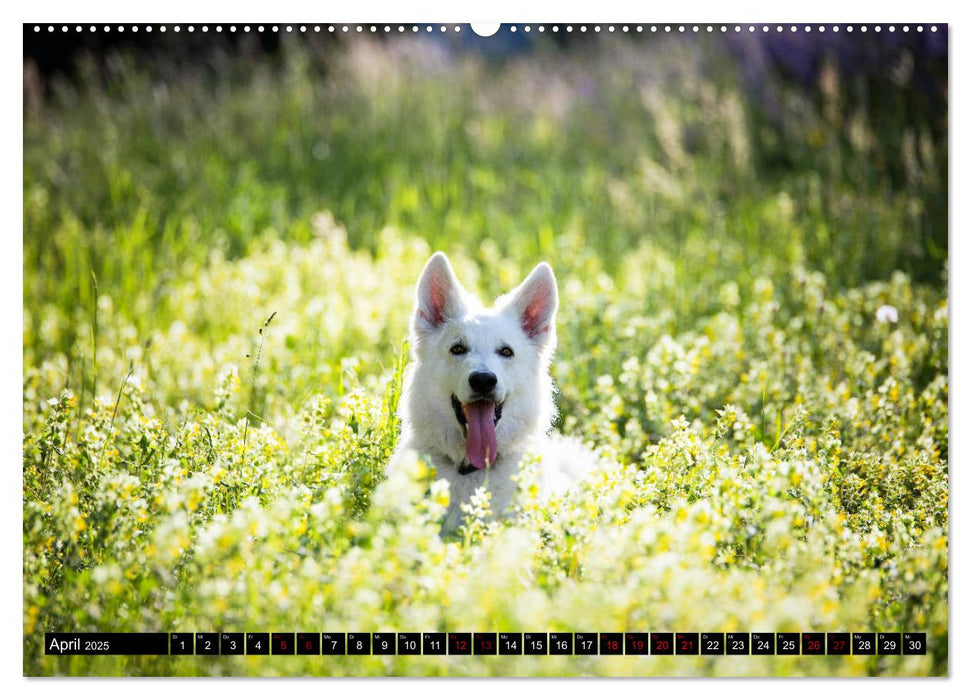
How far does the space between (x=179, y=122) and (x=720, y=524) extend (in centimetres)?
617

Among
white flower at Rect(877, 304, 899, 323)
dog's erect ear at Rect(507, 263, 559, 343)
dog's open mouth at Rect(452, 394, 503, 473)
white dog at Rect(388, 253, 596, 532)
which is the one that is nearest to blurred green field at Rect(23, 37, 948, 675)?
white flower at Rect(877, 304, 899, 323)

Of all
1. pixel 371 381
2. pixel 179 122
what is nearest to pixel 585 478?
pixel 371 381

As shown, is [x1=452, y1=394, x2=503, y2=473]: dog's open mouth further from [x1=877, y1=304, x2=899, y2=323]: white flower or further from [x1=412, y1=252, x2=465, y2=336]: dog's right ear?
[x1=877, y1=304, x2=899, y2=323]: white flower

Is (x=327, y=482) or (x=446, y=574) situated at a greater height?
(x=327, y=482)

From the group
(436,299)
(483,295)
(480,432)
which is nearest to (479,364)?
(480,432)

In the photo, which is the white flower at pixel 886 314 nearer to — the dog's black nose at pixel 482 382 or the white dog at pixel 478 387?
the white dog at pixel 478 387

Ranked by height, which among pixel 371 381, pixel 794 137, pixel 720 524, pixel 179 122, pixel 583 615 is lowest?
pixel 583 615

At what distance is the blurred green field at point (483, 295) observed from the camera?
2.77 meters

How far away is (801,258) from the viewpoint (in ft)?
19.9


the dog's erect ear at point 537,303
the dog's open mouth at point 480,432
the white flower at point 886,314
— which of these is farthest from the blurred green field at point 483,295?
the dog's erect ear at point 537,303

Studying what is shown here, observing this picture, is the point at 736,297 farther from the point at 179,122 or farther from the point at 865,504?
the point at 179,122

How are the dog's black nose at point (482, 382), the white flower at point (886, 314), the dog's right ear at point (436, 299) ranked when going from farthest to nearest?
1. the white flower at point (886, 314)
2. the dog's right ear at point (436, 299)
3. the dog's black nose at point (482, 382)

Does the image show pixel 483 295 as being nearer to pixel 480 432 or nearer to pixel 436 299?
pixel 436 299

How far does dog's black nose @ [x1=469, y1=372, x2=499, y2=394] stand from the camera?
11.6 feet
